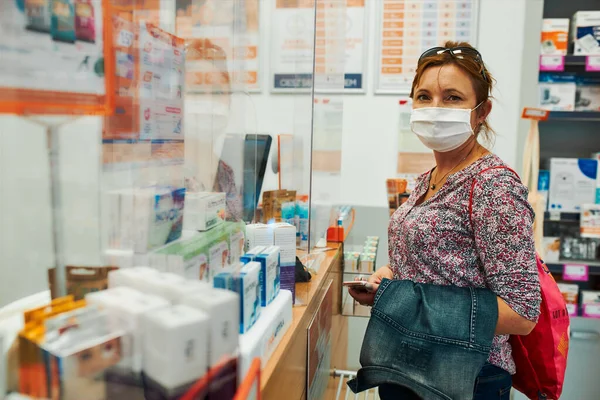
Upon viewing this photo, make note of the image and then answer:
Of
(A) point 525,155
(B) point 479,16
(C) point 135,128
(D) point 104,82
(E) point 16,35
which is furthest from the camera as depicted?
(B) point 479,16

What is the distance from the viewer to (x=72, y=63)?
0.69 metres

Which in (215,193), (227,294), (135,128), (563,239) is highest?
(135,128)

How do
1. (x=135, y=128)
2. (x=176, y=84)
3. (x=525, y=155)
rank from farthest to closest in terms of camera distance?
(x=525, y=155) < (x=176, y=84) < (x=135, y=128)

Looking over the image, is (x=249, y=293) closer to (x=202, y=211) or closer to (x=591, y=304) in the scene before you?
(x=202, y=211)

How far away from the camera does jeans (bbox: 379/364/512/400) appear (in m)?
1.50

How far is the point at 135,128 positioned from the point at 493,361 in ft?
4.08

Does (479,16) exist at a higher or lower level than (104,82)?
higher

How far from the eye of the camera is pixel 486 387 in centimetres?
151

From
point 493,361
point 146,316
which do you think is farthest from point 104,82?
point 493,361

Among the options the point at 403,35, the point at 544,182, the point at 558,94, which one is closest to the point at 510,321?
the point at 544,182

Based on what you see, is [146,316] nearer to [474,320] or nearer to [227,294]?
[227,294]

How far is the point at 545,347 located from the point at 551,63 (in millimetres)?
2519

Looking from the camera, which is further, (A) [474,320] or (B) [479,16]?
(B) [479,16]

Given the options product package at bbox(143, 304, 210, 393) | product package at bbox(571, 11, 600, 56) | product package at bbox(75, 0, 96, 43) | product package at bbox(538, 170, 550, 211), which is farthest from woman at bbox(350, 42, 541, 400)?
product package at bbox(571, 11, 600, 56)
